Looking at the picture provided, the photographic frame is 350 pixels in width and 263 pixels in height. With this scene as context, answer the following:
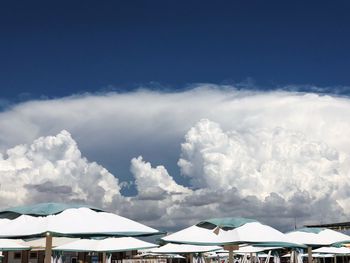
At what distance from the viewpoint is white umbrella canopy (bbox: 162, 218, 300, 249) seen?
1772cm

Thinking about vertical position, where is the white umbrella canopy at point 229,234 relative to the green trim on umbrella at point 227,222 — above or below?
below

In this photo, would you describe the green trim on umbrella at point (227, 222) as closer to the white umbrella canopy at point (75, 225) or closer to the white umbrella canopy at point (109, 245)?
the white umbrella canopy at point (75, 225)

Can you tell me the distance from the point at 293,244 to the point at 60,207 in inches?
357

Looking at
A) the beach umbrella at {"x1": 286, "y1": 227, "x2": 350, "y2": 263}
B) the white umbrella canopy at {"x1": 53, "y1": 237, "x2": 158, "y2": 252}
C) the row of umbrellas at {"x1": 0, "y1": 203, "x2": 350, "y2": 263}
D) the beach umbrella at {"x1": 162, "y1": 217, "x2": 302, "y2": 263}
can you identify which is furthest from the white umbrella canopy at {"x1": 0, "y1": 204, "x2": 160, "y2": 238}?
the beach umbrella at {"x1": 286, "y1": 227, "x2": 350, "y2": 263}

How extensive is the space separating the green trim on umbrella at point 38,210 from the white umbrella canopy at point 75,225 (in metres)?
0.10

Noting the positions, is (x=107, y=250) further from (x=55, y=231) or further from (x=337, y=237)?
(x=55, y=231)

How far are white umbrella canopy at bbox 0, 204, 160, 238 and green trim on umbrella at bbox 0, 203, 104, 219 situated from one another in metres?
0.10

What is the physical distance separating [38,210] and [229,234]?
7.40m

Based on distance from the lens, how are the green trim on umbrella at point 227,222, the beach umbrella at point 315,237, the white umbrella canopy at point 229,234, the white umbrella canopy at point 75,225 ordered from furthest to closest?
the beach umbrella at point 315,237
the green trim on umbrella at point 227,222
the white umbrella canopy at point 229,234
the white umbrella canopy at point 75,225

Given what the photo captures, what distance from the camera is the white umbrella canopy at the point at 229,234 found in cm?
1772

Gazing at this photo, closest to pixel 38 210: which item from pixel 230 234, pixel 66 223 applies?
pixel 66 223

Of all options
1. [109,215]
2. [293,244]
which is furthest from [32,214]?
[293,244]

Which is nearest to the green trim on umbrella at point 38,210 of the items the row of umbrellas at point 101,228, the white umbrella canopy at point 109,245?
the row of umbrellas at point 101,228

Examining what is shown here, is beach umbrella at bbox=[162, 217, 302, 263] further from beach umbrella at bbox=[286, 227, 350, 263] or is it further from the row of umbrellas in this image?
beach umbrella at bbox=[286, 227, 350, 263]
